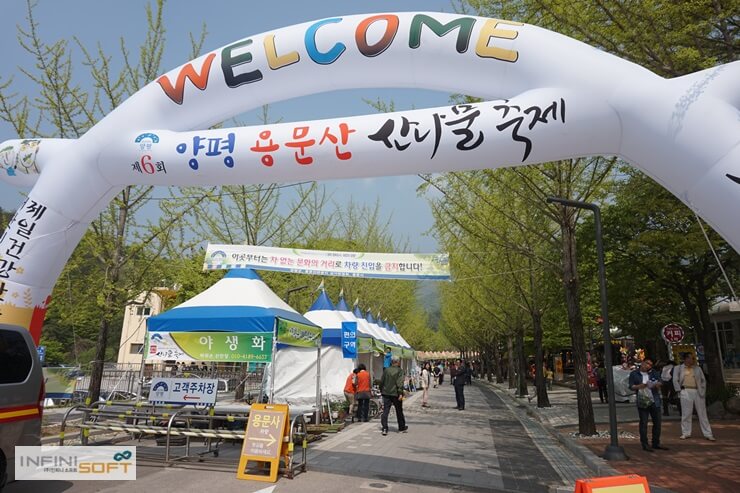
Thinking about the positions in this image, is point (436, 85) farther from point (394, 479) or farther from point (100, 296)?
point (100, 296)

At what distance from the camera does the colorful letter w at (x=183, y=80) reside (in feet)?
22.5

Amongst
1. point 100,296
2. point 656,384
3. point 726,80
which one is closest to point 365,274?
point 100,296

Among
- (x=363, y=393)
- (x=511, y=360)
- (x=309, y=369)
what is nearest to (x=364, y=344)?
(x=309, y=369)

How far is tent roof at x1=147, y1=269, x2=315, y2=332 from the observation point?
9375 millimetres

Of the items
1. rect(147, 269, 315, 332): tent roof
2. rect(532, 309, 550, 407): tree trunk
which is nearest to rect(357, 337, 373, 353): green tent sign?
rect(147, 269, 315, 332): tent roof

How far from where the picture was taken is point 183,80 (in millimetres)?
6992

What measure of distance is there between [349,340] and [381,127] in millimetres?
11043

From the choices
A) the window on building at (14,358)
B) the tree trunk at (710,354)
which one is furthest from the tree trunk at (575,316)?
the window on building at (14,358)

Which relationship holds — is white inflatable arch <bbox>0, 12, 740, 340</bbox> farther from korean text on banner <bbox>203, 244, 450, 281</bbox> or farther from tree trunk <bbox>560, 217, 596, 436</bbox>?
korean text on banner <bbox>203, 244, 450, 281</bbox>

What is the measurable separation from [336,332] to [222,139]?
11.4 meters

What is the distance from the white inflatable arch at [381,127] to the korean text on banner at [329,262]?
30.9 ft

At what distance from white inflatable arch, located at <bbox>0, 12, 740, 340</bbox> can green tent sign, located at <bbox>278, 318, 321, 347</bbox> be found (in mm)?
3663

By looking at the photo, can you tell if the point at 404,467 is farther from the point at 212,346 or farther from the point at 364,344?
the point at 364,344

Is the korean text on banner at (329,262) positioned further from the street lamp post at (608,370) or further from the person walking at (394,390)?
the street lamp post at (608,370)
